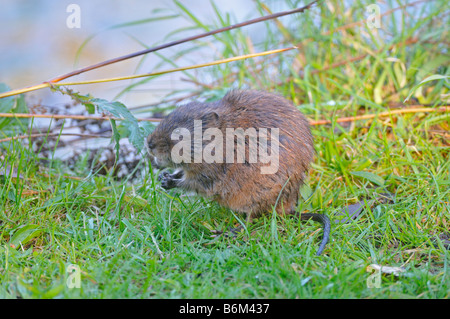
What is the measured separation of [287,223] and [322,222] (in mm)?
223

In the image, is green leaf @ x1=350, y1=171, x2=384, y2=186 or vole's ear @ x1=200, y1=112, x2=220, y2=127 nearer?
vole's ear @ x1=200, y1=112, x2=220, y2=127

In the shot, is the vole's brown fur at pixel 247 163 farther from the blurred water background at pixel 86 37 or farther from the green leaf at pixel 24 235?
the blurred water background at pixel 86 37

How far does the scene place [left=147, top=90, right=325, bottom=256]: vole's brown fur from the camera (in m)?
3.29

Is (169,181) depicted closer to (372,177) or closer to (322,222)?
(322,222)

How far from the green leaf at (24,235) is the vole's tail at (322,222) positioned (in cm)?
171

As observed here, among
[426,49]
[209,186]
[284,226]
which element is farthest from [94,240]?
[426,49]

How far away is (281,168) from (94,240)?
1.28m

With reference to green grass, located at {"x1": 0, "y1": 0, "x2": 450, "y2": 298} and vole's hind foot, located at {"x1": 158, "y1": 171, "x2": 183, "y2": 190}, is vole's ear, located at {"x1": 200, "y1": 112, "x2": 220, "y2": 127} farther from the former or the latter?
green grass, located at {"x1": 0, "y1": 0, "x2": 450, "y2": 298}

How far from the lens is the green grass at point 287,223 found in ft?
8.50

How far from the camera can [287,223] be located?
10.7 ft

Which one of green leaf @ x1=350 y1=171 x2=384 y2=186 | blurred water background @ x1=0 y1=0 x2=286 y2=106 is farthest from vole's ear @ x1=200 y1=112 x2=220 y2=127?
blurred water background @ x1=0 y1=0 x2=286 y2=106

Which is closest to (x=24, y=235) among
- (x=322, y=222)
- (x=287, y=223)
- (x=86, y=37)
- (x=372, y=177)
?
(x=287, y=223)
